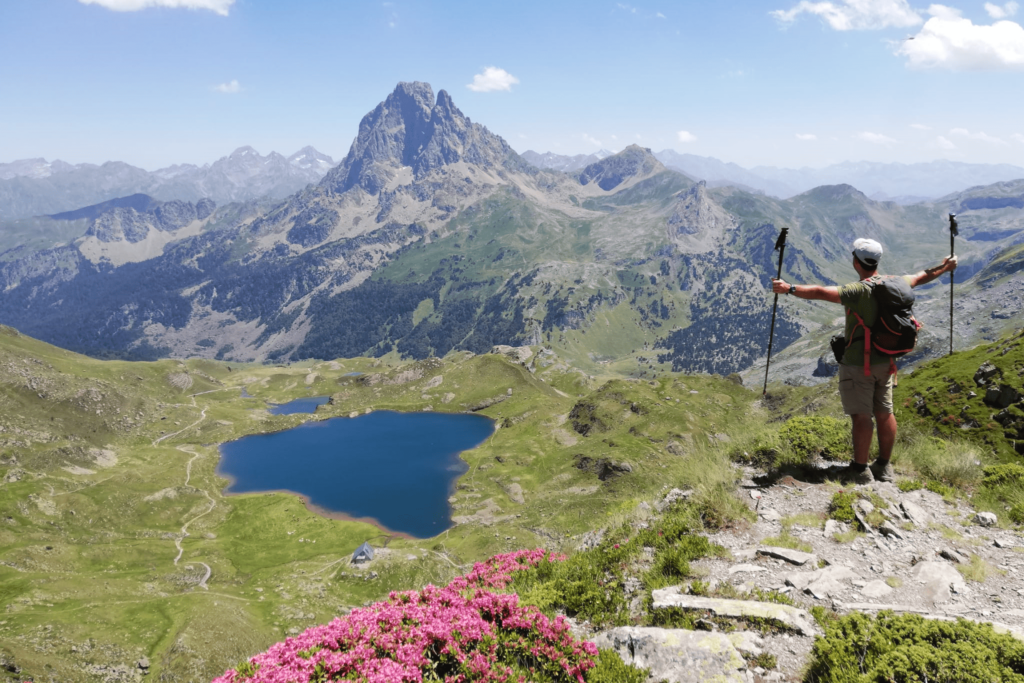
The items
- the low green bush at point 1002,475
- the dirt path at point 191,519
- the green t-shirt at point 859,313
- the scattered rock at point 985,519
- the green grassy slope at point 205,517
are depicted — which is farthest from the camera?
the dirt path at point 191,519

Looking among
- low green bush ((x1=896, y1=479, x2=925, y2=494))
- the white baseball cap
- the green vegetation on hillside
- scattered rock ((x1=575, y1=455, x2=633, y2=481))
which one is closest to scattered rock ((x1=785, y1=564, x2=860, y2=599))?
the green vegetation on hillside

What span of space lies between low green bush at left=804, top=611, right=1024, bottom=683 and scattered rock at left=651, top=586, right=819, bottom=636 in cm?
79

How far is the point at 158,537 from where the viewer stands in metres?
108

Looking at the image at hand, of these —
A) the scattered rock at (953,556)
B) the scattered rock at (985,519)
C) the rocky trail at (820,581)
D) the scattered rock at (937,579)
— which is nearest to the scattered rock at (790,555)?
the rocky trail at (820,581)

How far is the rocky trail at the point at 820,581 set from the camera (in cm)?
950

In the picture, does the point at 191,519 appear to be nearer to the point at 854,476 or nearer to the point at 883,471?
the point at 854,476

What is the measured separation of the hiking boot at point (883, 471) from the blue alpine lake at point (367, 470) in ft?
371

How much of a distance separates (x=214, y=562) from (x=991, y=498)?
120m

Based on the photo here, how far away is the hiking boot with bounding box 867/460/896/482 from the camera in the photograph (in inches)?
603

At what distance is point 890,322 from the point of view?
13047 mm

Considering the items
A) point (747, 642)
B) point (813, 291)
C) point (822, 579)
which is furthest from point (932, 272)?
point (747, 642)

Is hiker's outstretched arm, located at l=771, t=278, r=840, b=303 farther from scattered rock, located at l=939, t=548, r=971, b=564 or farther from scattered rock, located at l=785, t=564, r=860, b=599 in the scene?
scattered rock, located at l=785, t=564, r=860, b=599

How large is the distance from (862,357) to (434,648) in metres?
13.7

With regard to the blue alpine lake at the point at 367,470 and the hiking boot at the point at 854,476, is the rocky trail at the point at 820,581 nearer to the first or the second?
the hiking boot at the point at 854,476
